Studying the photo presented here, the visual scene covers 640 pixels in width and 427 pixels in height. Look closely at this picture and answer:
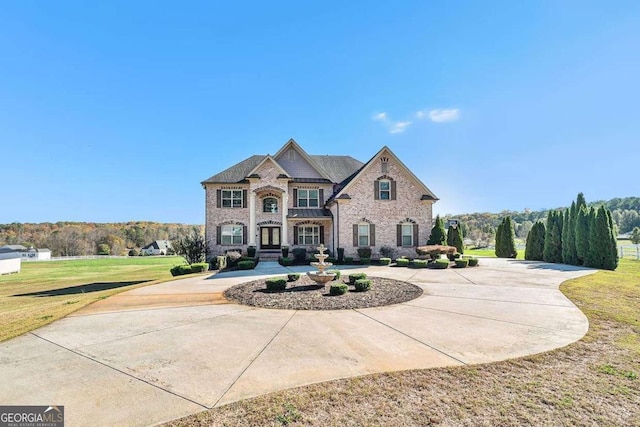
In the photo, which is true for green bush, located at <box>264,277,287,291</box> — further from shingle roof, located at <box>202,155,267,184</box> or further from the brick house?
shingle roof, located at <box>202,155,267,184</box>

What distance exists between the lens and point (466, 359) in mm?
5191

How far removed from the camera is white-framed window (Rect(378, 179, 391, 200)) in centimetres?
2380

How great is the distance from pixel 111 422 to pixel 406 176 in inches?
917

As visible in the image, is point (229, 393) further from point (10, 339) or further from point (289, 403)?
point (10, 339)

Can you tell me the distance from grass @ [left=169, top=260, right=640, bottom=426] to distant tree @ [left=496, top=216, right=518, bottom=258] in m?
24.9

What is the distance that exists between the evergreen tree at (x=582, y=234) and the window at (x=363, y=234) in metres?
14.3

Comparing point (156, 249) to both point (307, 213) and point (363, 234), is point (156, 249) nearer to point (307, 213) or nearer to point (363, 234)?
point (307, 213)

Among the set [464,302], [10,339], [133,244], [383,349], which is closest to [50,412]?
[10,339]

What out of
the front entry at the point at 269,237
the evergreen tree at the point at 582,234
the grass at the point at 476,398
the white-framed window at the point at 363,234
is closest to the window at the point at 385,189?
the white-framed window at the point at 363,234

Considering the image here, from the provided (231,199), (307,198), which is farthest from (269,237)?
(307,198)

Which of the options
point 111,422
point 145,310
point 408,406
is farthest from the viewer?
point 145,310

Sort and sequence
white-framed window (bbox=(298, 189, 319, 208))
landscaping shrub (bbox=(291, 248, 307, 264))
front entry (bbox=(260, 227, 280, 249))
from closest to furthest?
landscaping shrub (bbox=(291, 248, 307, 264)) < front entry (bbox=(260, 227, 280, 249)) < white-framed window (bbox=(298, 189, 319, 208))

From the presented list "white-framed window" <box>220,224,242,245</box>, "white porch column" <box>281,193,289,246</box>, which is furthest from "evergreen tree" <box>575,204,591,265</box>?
"white-framed window" <box>220,224,242,245</box>

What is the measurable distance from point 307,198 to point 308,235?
325cm
